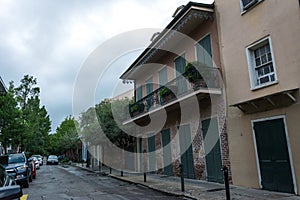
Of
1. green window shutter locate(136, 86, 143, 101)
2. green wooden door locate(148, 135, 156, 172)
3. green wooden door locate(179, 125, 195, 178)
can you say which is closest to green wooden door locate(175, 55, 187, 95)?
green wooden door locate(179, 125, 195, 178)

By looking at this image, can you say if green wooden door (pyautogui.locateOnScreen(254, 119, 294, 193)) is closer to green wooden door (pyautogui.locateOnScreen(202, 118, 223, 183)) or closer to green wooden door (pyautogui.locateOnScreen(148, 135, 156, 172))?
green wooden door (pyautogui.locateOnScreen(202, 118, 223, 183))

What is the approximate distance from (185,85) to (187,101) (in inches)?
29.6

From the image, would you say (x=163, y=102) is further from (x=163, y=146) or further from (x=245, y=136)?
(x=245, y=136)

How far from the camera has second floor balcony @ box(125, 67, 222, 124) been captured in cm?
1084

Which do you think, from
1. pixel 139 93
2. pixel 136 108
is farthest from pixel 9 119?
pixel 136 108

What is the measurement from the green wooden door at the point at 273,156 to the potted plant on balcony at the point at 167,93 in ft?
14.5

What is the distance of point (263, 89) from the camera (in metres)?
9.00

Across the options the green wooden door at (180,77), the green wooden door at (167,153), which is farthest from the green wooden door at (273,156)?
the green wooden door at (167,153)

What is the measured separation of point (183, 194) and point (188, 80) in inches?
183

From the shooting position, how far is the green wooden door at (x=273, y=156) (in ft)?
26.8

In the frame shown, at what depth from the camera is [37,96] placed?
136ft

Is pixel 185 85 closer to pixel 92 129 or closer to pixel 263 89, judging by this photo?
pixel 263 89

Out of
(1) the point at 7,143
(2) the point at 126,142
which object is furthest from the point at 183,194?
(1) the point at 7,143

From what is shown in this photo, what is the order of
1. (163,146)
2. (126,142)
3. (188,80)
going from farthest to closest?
(126,142) → (163,146) → (188,80)
